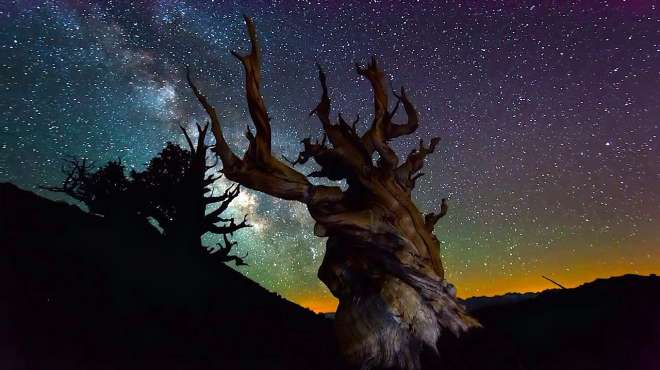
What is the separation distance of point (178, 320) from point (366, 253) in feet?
14.3

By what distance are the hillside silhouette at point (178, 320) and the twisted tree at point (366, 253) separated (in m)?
0.56

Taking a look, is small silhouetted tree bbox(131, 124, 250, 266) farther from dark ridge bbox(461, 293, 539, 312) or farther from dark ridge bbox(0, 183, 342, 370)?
dark ridge bbox(461, 293, 539, 312)

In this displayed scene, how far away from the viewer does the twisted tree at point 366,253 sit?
744cm

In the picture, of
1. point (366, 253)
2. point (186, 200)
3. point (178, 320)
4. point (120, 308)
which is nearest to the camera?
point (366, 253)

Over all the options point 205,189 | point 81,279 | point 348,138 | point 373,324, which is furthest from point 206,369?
point 205,189

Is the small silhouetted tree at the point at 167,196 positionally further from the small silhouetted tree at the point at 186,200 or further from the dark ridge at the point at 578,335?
the dark ridge at the point at 578,335

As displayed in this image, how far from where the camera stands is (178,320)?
29.3ft

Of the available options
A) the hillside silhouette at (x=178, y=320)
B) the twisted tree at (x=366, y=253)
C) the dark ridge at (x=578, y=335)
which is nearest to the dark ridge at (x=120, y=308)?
the hillside silhouette at (x=178, y=320)

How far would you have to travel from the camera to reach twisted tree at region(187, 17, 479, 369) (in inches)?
293

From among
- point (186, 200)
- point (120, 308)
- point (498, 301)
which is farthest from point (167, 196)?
point (498, 301)

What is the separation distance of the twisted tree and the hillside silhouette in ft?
1.85

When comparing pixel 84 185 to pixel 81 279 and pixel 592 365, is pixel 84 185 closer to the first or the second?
pixel 81 279

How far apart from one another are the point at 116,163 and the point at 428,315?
14.3m

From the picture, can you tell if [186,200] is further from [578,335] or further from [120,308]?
[578,335]
